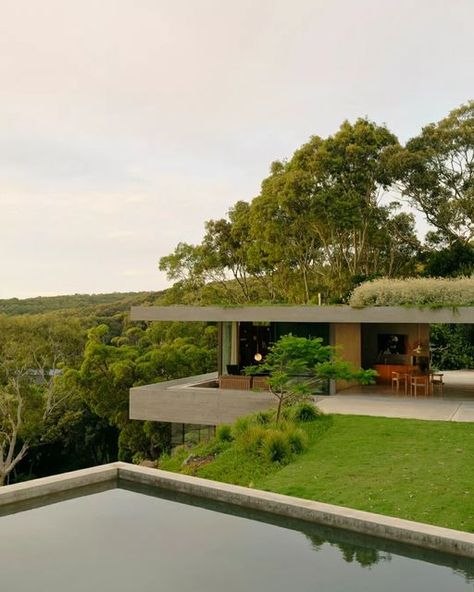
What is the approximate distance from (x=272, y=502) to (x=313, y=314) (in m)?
8.99

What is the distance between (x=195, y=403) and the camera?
1669 cm

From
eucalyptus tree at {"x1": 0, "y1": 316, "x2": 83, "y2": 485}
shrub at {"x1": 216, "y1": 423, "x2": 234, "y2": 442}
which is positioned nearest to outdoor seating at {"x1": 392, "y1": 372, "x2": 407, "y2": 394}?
shrub at {"x1": 216, "y1": 423, "x2": 234, "y2": 442}

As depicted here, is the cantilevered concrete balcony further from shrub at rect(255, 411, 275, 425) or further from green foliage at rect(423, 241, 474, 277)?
green foliage at rect(423, 241, 474, 277)

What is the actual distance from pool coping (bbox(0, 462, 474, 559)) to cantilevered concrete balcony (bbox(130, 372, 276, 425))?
248 inches

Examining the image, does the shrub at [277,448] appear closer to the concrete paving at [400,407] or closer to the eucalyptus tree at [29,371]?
the concrete paving at [400,407]

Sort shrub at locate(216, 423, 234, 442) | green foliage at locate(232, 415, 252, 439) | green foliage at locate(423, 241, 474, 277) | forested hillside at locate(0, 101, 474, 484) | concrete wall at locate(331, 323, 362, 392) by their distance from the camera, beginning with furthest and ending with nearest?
green foliage at locate(423, 241, 474, 277) → forested hillside at locate(0, 101, 474, 484) → concrete wall at locate(331, 323, 362, 392) → shrub at locate(216, 423, 234, 442) → green foliage at locate(232, 415, 252, 439)

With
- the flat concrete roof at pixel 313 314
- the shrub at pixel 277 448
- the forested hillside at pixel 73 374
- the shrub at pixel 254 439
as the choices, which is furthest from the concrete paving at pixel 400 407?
the forested hillside at pixel 73 374

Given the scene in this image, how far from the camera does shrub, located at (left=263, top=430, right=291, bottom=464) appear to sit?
37.2 feet

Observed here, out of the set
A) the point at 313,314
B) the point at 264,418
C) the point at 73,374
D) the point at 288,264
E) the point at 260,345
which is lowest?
the point at 73,374

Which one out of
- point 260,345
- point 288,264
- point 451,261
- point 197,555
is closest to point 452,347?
point 451,261

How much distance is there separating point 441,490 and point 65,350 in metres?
23.5

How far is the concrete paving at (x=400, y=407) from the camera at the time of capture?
565 inches

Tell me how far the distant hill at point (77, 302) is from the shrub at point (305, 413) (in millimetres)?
35777

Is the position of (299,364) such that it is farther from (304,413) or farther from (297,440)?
(297,440)
